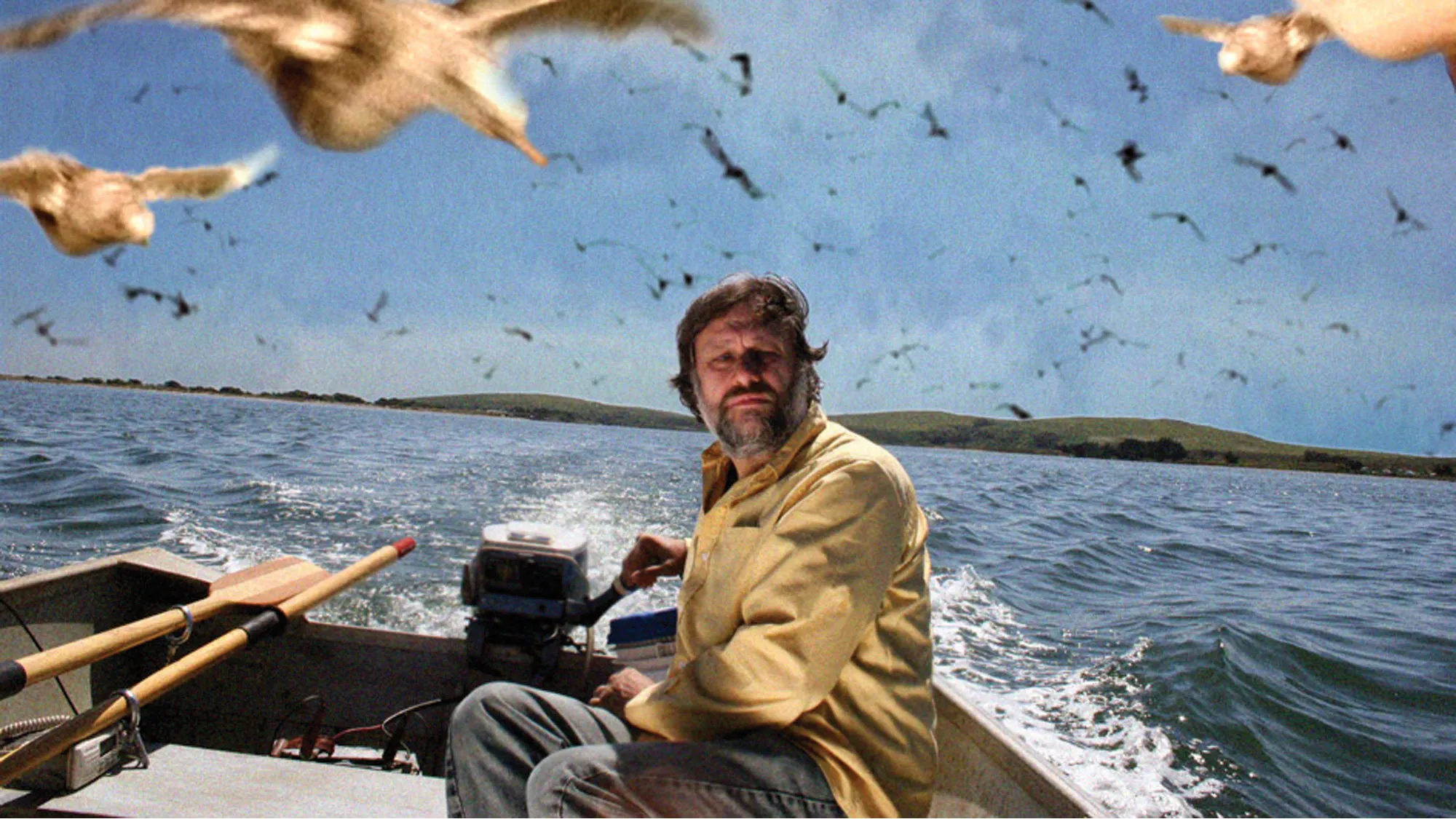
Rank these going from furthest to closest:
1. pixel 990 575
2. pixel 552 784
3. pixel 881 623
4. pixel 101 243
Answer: pixel 990 575 → pixel 101 243 → pixel 881 623 → pixel 552 784

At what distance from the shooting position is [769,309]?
214cm

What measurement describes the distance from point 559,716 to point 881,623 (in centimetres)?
80

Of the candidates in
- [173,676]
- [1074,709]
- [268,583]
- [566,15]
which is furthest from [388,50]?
[1074,709]

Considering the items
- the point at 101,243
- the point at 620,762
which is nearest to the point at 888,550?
the point at 620,762

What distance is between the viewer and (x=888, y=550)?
161 centimetres

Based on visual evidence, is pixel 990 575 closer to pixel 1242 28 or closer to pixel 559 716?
pixel 1242 28

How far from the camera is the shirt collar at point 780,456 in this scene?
6.08 ft

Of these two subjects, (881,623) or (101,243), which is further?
(101,243)

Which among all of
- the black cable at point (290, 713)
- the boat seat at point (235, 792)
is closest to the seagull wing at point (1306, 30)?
the boat seat at point (235, 792)

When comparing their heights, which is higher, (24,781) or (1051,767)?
(1051,767)

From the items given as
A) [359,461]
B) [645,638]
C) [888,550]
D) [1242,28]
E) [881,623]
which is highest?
[1242,28]

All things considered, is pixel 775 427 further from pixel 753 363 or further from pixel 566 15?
pixel 566 15

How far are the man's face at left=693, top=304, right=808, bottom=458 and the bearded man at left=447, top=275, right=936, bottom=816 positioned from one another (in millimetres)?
203

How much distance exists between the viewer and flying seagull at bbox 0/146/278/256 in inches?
150
